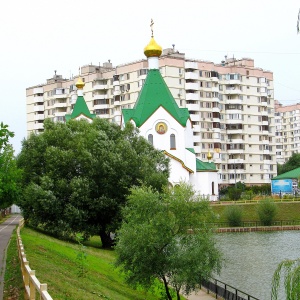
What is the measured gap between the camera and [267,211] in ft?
201

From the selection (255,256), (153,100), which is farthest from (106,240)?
(153,100)

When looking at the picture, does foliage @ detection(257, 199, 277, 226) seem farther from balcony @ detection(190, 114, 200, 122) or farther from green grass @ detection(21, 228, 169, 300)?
green grass @ detection(21, 228, 169, 300)

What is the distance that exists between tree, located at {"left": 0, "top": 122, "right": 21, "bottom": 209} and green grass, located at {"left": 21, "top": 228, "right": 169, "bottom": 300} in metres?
2.77

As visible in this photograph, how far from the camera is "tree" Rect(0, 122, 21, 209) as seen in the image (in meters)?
19.7

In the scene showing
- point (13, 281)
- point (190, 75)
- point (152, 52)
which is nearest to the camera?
point (13, 281)

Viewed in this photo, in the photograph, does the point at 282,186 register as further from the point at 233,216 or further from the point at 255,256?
the point at 255,256

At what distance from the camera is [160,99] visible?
213 feet

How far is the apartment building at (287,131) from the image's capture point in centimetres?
13712

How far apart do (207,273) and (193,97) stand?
2715 inches

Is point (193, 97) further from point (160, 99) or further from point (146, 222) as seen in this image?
point (146, 222)

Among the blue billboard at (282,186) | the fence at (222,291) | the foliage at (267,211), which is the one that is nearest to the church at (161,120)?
the foliage at (267,211)

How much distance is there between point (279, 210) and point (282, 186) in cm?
1812

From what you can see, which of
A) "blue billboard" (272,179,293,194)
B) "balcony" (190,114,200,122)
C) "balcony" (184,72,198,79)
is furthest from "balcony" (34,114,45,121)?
"blue billboard" (272,179,293,194)

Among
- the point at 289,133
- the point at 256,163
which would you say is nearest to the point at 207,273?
the point at 256,163
